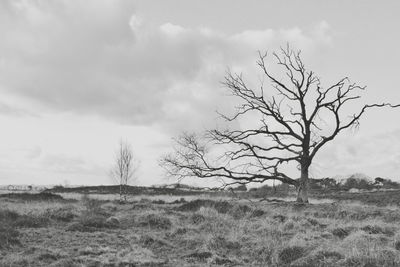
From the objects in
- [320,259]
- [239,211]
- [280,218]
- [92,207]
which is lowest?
[320,259]

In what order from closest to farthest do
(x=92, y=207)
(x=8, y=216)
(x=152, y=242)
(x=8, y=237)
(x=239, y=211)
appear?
(x=8, y=237), (x=152, y=242), (x=8, y=216), (x=239, y=211), (x=92, y=207)

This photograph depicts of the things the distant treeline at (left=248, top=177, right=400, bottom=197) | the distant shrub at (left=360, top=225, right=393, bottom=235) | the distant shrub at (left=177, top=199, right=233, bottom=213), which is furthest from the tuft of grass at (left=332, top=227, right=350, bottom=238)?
the distant treeline at (left=248, top=177, right=400, bottom=197)

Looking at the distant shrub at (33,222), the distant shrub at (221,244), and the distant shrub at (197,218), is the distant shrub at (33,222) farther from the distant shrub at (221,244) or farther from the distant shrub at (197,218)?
the distant shrub at (221,244)

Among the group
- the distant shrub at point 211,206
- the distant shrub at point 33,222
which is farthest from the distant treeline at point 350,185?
the distant shrub at point 33,222

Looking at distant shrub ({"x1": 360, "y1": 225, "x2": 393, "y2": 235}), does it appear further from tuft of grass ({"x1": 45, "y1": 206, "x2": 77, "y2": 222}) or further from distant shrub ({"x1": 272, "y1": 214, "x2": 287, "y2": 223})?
tuft of grass ({"x1": 45, "y1": 206, "x2": 77, "y2": 222})

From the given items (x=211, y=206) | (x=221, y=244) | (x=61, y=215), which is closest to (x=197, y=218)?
(x=211, y=206)

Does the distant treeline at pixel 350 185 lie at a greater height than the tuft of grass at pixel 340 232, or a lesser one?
greater

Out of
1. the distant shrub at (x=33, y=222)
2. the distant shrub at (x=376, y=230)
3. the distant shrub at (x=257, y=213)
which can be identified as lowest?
the distant shrub at (x=376, y=230)

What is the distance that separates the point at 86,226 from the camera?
14.7m

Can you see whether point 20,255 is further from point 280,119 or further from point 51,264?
point 280,119

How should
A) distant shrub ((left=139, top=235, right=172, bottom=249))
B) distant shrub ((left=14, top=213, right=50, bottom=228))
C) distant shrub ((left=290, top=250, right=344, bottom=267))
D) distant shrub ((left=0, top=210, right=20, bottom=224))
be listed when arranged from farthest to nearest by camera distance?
distant shrub ((left=0, top=210, right=20, bottom=224)), distant shrub ((left=14, top=213, right=50, bottom=228)), distant shrub ((left=139, top=235, right=172, bottom=249)), distant shrub ((left=290, top=250, right=344, bottom=267))

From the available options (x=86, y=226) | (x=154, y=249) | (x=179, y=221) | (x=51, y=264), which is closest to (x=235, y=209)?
(x=179, y=221)

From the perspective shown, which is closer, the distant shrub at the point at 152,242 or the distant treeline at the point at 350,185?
the distant shrub at the point at 152,242

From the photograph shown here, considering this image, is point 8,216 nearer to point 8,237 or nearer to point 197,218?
point 8,237
